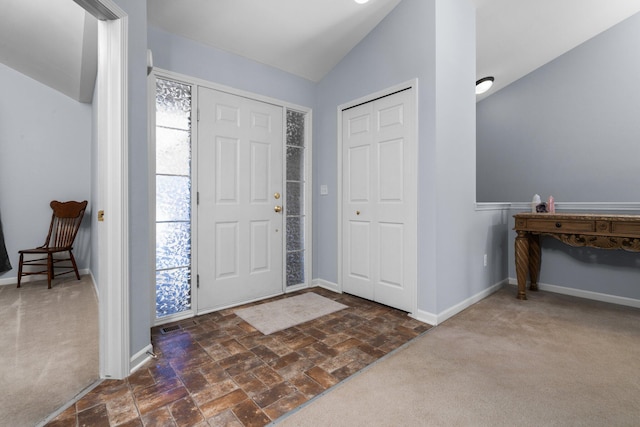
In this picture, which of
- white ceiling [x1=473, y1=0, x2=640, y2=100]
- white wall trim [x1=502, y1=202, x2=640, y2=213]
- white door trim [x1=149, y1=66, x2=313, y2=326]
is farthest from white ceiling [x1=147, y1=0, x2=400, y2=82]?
white wall trim [x1=502, y1=202, x2=640, y2=213]

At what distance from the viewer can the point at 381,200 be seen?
2900 mm

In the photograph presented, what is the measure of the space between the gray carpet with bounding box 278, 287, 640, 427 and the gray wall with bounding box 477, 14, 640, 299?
70cm

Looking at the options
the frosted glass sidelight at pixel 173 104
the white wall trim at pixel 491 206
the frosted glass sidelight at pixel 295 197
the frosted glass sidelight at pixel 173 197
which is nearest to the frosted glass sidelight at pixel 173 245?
the frosted glass sidelight at pixel 173 197

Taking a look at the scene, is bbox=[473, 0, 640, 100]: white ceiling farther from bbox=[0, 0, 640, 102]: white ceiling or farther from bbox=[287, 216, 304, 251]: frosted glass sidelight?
bbox=[287, 216, 304, 251]: frosted glass sidelight

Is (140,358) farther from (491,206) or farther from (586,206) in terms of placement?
(586,206)

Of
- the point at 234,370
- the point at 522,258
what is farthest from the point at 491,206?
the point at 234,370

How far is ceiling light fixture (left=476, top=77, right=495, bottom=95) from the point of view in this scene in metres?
3.78

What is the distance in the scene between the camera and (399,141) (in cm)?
272

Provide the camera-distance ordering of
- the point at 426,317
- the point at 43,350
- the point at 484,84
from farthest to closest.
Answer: the point at 484,84
the point at 426,317
the point at 43,350

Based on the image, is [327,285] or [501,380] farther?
[327,285]

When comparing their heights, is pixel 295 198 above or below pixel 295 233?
above

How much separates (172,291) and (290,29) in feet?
8.43

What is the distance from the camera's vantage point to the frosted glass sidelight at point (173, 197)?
8.16ft

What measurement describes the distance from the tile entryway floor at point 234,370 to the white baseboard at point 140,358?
4 centimetres
